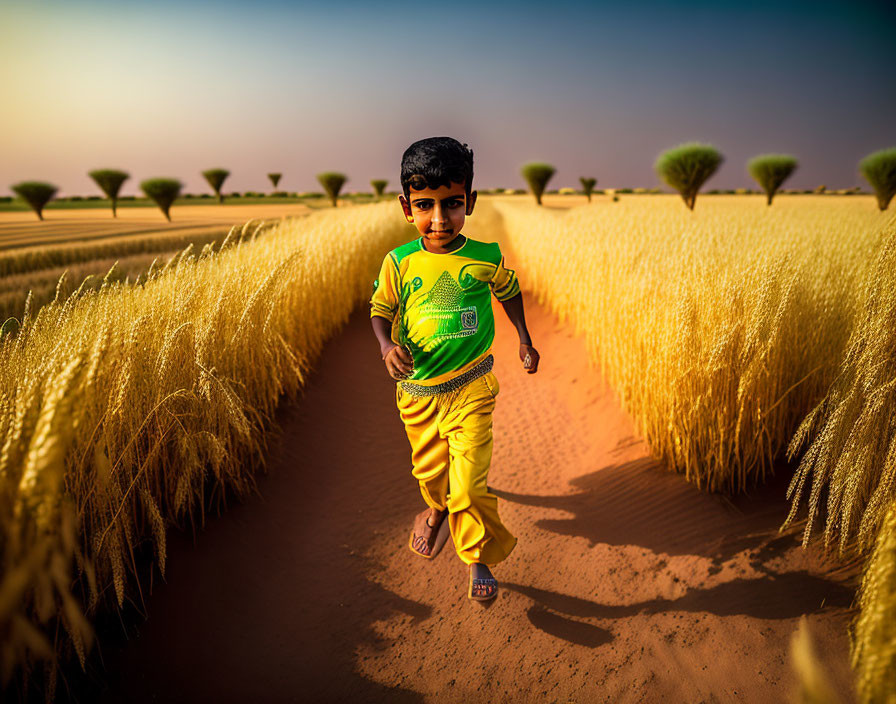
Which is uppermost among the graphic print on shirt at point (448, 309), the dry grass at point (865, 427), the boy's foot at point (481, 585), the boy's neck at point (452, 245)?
the boy's neck at point (452, 245)

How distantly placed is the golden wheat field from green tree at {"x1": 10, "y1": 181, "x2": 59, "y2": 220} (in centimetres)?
2049

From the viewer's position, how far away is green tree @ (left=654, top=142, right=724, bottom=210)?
1938cm

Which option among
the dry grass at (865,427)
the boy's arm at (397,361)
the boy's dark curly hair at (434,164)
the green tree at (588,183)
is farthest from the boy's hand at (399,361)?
the green tree at (588,183)

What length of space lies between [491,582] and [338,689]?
2.31 ft

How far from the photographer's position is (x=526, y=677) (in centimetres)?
182

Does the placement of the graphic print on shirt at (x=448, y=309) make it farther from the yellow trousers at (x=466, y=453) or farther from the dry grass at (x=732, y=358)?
the dry grass at (x=732, y=358)

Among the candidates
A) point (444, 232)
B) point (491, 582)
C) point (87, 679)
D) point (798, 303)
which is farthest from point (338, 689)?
point (798, 303)

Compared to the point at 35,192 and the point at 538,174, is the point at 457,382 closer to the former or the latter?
the point at 35,192

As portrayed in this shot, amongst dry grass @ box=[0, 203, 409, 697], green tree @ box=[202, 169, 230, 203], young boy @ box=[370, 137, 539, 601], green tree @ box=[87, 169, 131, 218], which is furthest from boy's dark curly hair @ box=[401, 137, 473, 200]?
green tree @ box=[202, 169, 230, 203]

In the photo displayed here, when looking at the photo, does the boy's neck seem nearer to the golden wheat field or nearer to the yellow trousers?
the yellow trousers

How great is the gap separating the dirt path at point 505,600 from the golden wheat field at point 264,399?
0.23m

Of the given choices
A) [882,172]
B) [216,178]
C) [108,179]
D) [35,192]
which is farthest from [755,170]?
[216,178]

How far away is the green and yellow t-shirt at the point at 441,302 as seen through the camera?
1.74 metres

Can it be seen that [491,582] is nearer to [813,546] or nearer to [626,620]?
[626,620]
